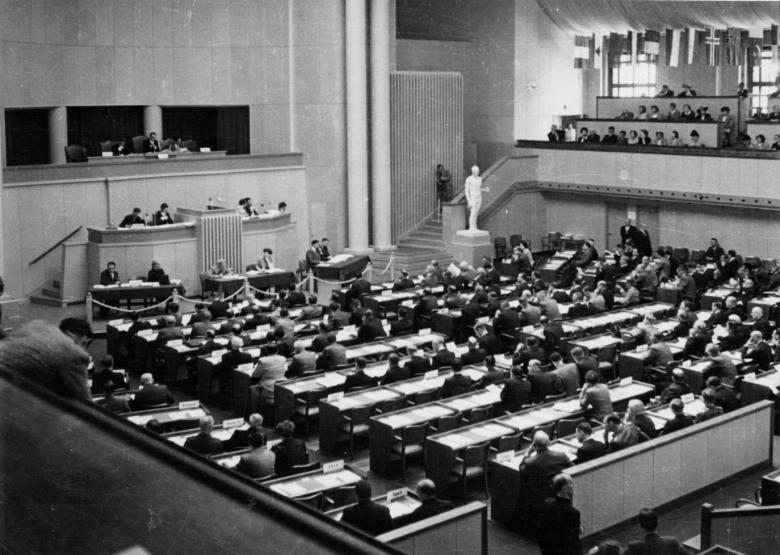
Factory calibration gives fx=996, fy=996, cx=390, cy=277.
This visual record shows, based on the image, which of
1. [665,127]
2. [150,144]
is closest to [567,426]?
[150,144]

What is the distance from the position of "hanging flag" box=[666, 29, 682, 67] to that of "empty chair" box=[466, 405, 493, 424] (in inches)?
821

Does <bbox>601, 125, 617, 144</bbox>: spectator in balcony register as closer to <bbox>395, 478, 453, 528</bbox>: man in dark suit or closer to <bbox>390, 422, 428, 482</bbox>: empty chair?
<bbox>390, 422, 428, 482</bbox>: empty chair

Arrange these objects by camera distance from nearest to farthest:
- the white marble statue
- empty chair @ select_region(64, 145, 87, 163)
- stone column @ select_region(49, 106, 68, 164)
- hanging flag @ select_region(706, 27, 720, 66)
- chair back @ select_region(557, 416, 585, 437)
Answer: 1. chair back @ select_region(557, 416, 585, 437)
2. empty chair @ select_region(64, 145, 87, 163)
3. stone column @ select_region(49, 106, 68, 164)
4. the white marble statue
5. hanging flag @ select_region(706, 27, 720, 66)

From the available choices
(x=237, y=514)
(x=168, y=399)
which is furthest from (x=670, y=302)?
(x=237, y=514)

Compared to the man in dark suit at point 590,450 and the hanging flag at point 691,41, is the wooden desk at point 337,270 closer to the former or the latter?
the hanging flag at point 691,41

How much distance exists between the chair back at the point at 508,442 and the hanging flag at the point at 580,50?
23586 mm

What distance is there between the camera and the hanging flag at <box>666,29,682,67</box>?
97.2ft

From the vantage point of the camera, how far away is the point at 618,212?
94.5 ft

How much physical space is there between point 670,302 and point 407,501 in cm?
1233

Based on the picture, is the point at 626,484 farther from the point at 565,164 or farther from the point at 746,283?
the point at 565,164

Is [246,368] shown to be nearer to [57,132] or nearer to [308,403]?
[308,403]

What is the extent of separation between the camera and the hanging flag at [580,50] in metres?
32.2

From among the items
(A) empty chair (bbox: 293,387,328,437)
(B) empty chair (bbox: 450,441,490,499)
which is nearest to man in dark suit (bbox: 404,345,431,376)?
(A) empty chair (bbox: 293,387,328,437)

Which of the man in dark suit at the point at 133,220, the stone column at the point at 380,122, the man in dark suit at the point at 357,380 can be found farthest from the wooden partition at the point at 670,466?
the stone column at the point at 380,122
